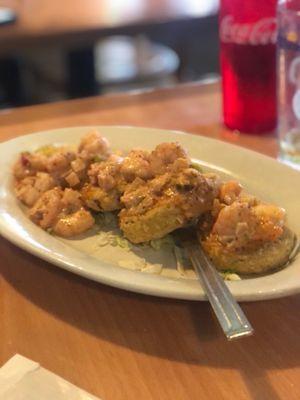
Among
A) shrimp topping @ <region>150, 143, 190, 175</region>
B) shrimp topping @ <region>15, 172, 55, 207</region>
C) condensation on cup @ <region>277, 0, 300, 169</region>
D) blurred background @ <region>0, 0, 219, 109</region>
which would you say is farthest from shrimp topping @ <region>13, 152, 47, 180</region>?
blurred background @ <region>0, 0, 219, 109</region>

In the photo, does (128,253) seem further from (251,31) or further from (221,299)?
(251,31)

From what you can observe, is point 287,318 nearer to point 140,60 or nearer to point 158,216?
point 158,216

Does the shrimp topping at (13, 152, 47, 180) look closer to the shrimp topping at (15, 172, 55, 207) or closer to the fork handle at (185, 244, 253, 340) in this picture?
the shrimp topping at (15, 172, 55, 207)

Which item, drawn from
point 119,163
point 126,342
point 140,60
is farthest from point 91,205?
point 140,60

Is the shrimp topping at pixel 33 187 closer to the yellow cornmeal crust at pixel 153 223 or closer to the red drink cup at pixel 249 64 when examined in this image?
the yellow cornmeal crust at pixel 153 223

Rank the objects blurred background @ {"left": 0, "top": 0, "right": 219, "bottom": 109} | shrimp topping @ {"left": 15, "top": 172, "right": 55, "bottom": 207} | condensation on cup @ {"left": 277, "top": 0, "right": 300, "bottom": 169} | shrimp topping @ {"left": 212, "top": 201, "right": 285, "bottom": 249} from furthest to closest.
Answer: blurred background @ {"left": 0, "top": 0, "right": 219, "bottom": 109}
condensation on cup @ {"left": 277, "top": 0, "right": 300, "bottom": 169}
shrimp topping @ {"left": 15, "top": 172, "right": 55, "bottom": 207}
shrimp topping @ {"left": 212, "top": 201, "right": 285, "bottom": 249}

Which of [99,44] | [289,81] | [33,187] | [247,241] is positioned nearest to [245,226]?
[247,241]
